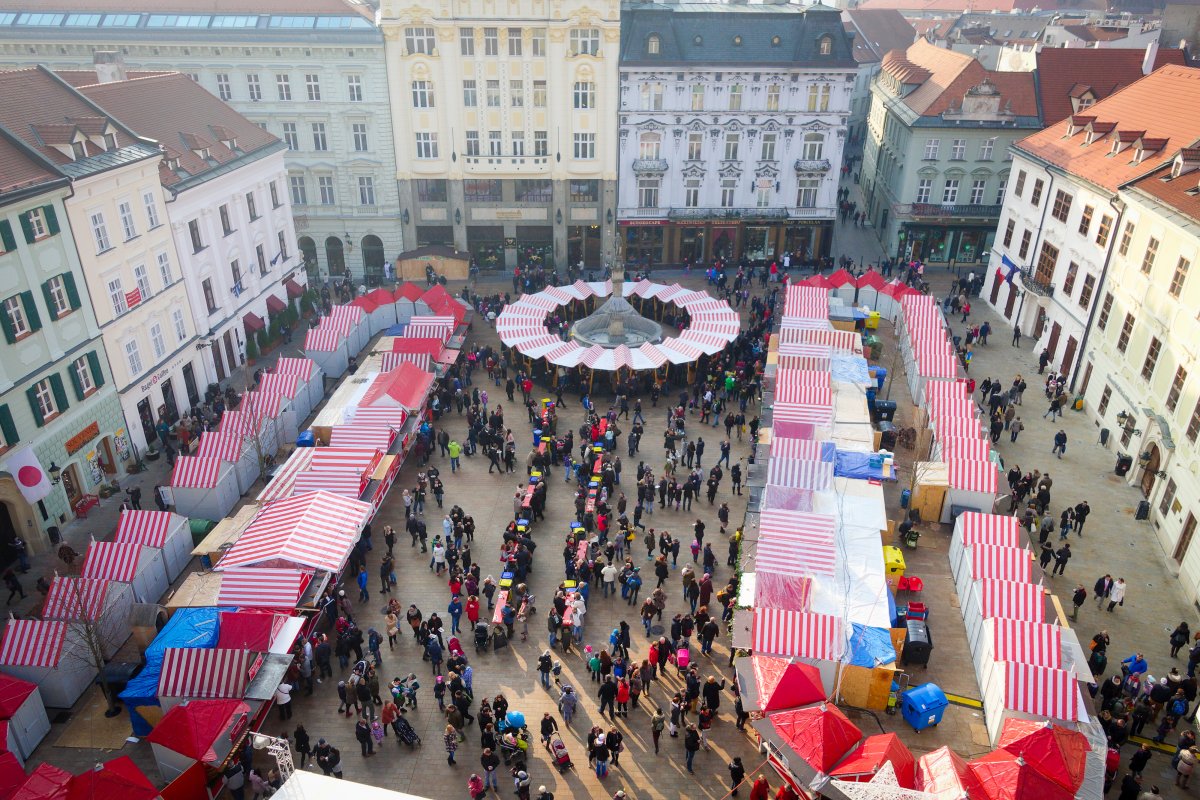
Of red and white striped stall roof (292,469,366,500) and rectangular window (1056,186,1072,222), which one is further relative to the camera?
rectangular window (1056,186,1072,222)

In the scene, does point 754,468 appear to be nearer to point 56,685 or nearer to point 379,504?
point 379,504

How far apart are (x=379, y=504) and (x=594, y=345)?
42.6ft

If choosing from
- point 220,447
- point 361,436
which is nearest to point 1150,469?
point 361,436

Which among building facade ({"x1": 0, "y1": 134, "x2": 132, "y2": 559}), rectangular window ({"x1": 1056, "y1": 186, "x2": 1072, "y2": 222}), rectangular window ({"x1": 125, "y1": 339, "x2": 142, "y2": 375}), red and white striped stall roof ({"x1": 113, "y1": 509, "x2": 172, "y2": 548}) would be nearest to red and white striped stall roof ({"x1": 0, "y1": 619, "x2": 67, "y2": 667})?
red and white striped stall roof ({"x1": 113, "y1": 509, "x2": 172, "y2": 548})

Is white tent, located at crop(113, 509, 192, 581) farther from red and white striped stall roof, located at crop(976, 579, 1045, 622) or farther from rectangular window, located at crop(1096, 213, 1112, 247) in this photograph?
rectangular window, located at crop(1096, 213, 1112, 247)

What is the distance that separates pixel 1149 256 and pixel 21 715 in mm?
37081

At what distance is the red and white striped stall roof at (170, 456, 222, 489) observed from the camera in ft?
87.8

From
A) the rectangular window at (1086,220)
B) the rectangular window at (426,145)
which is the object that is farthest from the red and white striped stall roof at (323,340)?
the rectangular window at (1086,220)

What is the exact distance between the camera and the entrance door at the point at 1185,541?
25.1m

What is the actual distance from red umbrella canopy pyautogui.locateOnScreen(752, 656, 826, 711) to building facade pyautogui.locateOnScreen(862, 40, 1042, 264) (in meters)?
37.7

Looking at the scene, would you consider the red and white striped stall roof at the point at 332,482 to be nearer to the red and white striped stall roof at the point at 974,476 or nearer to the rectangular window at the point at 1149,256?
the red and white striped stall roof at the point at 974,476

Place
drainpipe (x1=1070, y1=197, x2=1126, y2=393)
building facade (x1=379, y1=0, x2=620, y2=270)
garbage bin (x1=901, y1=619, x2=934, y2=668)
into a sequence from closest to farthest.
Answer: garbage bin (x1=901, y1=619, x2=934, y2=668), drainpipe (x1=1070, y1=197, x2=1126, y2=393), building facade (x1=379, y1=0, x2=620, y2=270)

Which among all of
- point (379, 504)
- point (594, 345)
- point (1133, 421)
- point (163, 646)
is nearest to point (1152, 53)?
point (1133, 421)

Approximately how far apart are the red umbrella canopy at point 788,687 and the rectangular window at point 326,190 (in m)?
39.7
